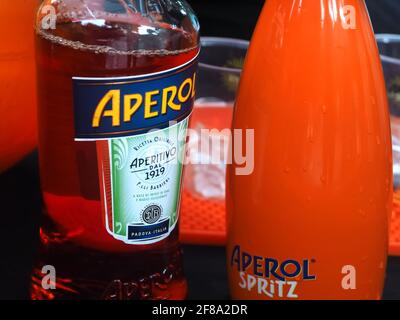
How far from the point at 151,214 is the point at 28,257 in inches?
6.1

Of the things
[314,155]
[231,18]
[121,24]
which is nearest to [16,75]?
[121,24]

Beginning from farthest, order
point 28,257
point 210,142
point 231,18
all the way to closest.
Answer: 1. point 231,18
2. point 210,142
3. point 28,257

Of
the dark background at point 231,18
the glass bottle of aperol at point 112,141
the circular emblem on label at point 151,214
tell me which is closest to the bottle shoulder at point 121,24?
the glass bottle of aperol at point 112,141

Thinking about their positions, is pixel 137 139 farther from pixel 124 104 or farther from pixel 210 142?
pixel 210 142

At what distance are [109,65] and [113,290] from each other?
7.3 inches

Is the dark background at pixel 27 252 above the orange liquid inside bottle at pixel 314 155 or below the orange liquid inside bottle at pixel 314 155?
below

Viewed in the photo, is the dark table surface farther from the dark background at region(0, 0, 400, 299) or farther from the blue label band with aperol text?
the blue label band with aperol text

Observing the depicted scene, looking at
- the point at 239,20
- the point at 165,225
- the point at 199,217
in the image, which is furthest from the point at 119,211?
the point at 239,20

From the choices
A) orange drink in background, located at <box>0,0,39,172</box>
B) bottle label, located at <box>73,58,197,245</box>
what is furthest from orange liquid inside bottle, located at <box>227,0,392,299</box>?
orange drink in background, located at <box>0,0,39,172</box>

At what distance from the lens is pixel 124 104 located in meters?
0.52

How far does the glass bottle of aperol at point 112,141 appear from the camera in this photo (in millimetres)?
526

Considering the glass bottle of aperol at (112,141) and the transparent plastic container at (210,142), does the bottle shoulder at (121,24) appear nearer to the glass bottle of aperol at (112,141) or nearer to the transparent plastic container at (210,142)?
the glass bottle of aperol at (112,141)

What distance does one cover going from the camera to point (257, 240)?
1.78 ft
